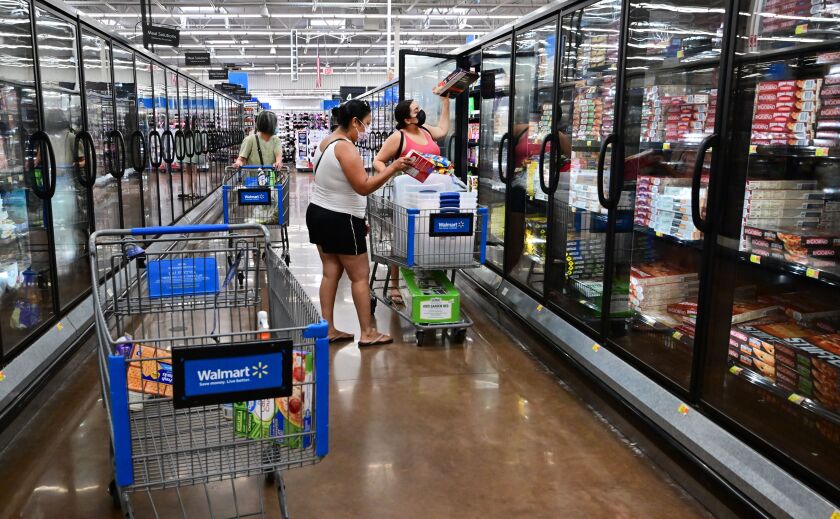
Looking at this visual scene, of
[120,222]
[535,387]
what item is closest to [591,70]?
[535,387]

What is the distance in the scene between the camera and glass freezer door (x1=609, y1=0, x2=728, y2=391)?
3.35 metres

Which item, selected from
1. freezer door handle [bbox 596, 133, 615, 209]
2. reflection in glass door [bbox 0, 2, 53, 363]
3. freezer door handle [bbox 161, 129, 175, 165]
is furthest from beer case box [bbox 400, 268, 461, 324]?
freezer door handle [bbox 161, 129, 175, 165]

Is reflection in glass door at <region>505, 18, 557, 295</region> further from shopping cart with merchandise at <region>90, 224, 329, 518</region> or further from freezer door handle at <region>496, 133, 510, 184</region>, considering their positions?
shopping cart with merchandise at <region>90, 224, 329, 518</region>

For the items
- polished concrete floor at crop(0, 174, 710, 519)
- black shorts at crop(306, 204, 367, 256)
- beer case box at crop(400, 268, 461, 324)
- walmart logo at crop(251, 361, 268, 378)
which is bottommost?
polished concrete floor at crop(0, 174, 710, 519)

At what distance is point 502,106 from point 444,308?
2.17 m

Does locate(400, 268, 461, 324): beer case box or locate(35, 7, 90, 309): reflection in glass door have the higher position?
locate(35, 7, 90, 309): reflection in glass door

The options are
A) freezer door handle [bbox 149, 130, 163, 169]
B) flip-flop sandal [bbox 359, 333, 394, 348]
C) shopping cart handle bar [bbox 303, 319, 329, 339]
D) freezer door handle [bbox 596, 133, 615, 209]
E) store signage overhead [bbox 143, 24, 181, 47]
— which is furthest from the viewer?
store signage overhead [bbox 143, 24, 181, 47]

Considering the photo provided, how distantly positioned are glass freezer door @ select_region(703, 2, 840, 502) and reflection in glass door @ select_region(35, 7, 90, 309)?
12.7 ft

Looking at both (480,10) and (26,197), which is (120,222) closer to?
(26,197)

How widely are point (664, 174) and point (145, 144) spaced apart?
18.6ft

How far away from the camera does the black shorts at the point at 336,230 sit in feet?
14.8

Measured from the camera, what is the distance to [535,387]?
4.09 metres

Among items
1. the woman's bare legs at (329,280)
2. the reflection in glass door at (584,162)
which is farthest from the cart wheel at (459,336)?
the woman's bare legs at (329,280)

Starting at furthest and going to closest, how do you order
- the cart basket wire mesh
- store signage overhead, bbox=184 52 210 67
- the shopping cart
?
1. store signage overhead, bbox=184 52 210 67
2. the shopping cart
3. the cart basket wire mesh
